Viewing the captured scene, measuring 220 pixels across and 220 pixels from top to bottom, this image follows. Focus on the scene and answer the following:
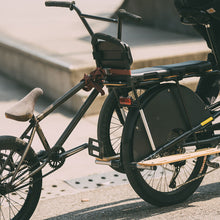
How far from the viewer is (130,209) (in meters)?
4.57

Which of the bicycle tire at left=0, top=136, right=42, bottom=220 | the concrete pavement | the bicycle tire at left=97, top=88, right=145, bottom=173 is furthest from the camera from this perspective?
the bicycle tire at left=97, top=88, right=145, bottom=173

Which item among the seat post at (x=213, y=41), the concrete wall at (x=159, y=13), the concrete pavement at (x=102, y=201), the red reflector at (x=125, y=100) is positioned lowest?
the concrete pavement at (x=102, y=201)

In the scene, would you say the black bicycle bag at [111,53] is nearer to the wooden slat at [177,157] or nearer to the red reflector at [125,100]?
the red reflector at [125,100]

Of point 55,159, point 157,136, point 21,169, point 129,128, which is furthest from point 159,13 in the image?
point 21,169

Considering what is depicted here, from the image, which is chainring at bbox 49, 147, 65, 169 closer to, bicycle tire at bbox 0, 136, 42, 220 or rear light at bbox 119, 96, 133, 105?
bicycle tire at bbox 0, 136, 42, 220

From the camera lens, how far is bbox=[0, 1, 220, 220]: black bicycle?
4.09 metres

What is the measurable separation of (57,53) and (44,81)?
0.53 m

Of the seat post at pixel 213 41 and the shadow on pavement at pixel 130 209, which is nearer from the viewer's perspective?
Answer: the shadow on pavement at pixel 130 209

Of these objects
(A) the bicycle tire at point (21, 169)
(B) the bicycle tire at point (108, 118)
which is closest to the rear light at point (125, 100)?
(B) the bicycle tire at point (108, 118)

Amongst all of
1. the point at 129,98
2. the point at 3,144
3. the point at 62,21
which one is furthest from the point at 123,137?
the point at 62,21

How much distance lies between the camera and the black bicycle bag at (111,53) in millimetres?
4102

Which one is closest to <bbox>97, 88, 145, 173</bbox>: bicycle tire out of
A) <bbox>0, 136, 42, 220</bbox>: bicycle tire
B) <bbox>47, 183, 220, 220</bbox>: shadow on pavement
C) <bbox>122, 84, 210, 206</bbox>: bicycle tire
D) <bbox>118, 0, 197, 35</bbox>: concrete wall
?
<bbox>122, 84, 210, 206</bbox>: bicycle tire

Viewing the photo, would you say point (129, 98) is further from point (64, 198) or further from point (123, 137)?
point (64, 198)

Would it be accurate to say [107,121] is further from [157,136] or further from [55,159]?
[55,159]
